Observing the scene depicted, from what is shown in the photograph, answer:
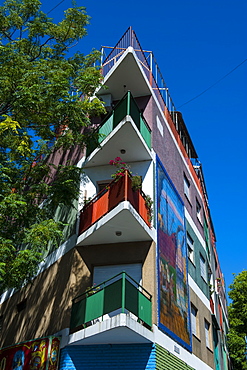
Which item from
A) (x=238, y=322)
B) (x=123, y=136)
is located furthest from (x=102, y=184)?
(x=238, y=322)

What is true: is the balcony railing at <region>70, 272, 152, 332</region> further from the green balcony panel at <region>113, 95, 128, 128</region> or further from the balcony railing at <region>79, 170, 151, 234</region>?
the green balcony panel at <region>113, 95, 128, 128</region>

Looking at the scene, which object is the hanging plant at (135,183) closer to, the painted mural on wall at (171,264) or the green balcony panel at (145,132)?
the painted mural on wall at (171,264)

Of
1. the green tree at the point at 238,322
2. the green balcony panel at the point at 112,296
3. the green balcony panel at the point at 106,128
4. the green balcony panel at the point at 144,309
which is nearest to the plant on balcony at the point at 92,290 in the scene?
the green balcony panel at the point at 112,296

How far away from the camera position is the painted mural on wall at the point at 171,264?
43.4ft

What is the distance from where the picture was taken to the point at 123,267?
13109mm

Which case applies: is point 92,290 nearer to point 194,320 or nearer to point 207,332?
point 194,320

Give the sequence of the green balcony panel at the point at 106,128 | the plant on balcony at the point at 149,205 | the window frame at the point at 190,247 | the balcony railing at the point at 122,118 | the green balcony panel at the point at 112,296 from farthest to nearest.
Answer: the window frame at the point at 190,247 < the green balcony panel at the point at 106,128 < the balcony railing at the point at 122,118 < the plant on balcony at the point at 149,205 < the green balcony panel at the point at 112,296

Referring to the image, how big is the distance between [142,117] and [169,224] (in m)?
4.20

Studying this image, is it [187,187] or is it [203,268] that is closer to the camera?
[187,187]

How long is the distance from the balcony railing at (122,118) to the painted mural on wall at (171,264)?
4.43ft

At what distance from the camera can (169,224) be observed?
50.6 ft

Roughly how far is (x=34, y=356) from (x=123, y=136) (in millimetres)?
7872

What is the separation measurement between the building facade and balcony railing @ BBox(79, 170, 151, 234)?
4 centimetres

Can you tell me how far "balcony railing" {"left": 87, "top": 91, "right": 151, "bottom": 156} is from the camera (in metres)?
14.6
